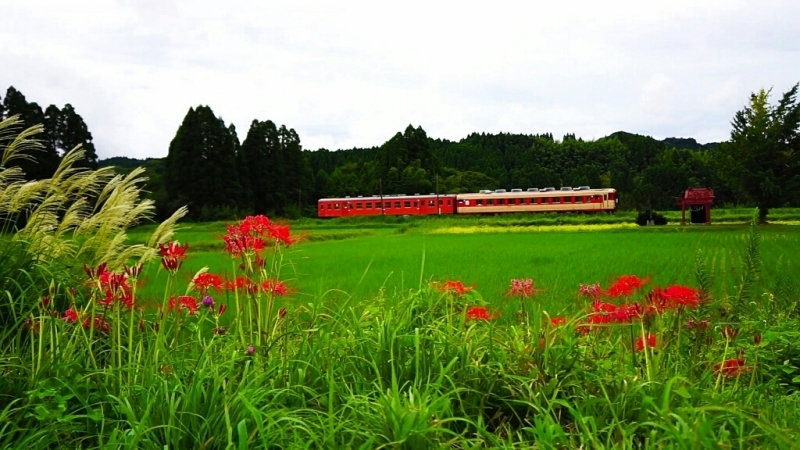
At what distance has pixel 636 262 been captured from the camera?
5.69m

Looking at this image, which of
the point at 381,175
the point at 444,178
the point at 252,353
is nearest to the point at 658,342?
the point at 252,353

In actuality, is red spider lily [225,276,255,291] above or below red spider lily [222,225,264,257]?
below

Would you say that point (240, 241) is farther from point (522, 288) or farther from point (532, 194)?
point (532, 194)

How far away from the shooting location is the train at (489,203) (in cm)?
1320

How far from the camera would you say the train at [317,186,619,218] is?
13.2m

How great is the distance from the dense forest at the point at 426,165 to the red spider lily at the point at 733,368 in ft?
11.4

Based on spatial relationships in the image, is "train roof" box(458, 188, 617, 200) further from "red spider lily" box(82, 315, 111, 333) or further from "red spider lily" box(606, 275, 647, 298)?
"red spider lily" box(82, 315, 111, 333)

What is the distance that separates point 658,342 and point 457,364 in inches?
27.6

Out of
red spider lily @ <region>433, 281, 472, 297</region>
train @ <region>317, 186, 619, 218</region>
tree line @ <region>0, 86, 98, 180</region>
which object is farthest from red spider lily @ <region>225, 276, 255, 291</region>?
train @ <region>317, 186, 619, 218</region>

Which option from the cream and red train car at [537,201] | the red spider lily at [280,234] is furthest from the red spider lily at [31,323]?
the cream and red train car at [537,201]

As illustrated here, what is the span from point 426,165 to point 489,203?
16.6ft

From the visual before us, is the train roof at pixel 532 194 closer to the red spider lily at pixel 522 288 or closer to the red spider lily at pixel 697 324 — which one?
the red spider lily at pixel 697 324

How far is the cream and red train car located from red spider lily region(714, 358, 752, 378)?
1320 centimetres

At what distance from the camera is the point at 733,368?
2062mm
